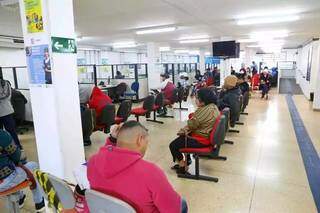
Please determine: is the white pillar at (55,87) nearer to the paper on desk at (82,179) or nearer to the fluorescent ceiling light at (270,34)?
the paper on desk at (82,179)

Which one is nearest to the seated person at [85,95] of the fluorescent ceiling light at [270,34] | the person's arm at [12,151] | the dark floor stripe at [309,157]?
the person's arm at [12,151]

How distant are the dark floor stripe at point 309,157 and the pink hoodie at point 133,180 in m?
1.99

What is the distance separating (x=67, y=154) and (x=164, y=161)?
6.01ft

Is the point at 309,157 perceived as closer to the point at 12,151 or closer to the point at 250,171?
the point at 250,171

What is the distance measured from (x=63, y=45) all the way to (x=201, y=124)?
176 cm

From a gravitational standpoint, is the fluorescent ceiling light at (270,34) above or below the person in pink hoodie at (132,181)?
above

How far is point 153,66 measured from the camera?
1024 cm

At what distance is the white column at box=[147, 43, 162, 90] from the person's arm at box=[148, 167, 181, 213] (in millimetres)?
8666

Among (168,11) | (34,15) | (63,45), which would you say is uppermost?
(168,11)

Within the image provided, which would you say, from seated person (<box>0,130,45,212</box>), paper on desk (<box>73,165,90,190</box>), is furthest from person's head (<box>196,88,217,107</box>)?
seated person (<box>0,130,45,212</box>)

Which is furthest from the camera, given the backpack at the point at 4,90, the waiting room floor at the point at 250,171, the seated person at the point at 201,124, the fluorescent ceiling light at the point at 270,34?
the fluorescent ceiling light at the point at 270,34

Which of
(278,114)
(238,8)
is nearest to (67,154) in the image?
(238,8)

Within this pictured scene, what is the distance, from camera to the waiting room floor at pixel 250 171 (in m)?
2.55

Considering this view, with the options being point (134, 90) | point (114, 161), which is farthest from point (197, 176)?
point (134, 90)
